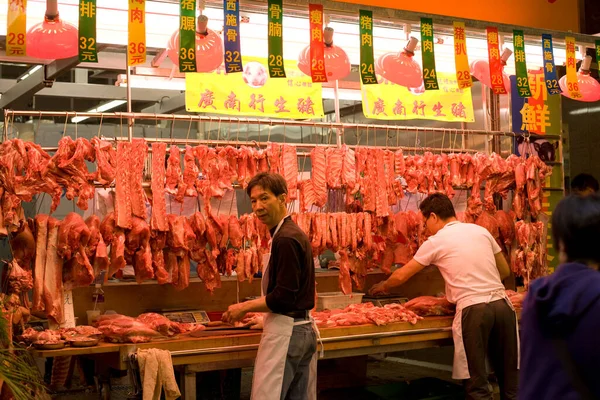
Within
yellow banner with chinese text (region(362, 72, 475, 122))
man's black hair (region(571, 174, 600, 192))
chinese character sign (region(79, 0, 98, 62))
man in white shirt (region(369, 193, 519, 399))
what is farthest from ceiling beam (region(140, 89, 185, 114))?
man's black hair (region(571, 174, 600, 192))

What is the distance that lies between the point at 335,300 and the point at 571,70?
3693mm

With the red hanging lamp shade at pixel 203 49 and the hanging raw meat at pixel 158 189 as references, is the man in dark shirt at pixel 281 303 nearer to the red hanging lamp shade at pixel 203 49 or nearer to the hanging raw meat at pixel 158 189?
the hanging raw meat at pixel 158 189

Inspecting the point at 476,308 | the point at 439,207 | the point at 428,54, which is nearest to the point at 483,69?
the point at 428,54

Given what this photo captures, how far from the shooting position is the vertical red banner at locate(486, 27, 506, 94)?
7.75m

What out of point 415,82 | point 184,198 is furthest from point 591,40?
point 184,198

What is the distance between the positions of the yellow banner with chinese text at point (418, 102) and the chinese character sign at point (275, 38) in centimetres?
182

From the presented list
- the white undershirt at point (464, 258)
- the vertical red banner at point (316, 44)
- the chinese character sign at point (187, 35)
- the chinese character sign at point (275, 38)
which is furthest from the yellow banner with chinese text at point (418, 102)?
the chinese character sign at point (187, 35)

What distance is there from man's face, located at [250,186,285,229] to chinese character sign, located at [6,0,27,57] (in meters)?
2.07

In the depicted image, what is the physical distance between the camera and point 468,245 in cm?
686

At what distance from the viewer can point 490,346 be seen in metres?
6.93

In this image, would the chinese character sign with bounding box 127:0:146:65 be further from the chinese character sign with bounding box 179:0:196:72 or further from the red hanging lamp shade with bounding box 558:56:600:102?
the red hanging lamp shade with bounding box 558:56:600:102

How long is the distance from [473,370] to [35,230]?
3.89 m

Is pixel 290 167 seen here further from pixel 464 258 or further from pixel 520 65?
pixel 520 65

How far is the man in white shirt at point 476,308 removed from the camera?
Answer: 675 centimetres
